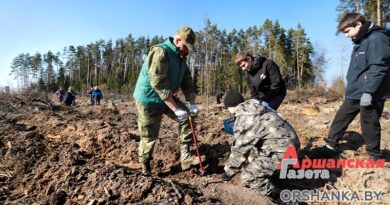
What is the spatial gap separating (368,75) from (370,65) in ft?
0.40

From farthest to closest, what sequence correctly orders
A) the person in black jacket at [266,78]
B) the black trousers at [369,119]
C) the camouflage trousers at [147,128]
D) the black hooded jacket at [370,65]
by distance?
the person in black jacket at [266,78], the camouflage trousers at [147,128], the black trousers at [369,119], the black hooded jacket at [370,65]

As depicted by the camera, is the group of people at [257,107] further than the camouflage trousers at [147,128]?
No

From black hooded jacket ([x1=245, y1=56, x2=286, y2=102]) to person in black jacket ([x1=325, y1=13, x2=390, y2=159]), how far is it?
2.97 ft

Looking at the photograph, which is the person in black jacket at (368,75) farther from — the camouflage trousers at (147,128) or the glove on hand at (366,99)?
the camouflage trousers at (147,128)

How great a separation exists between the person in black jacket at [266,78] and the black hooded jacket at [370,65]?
909 mm

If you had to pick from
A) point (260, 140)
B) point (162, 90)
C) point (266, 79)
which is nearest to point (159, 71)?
point (162, 90)

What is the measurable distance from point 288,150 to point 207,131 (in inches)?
103

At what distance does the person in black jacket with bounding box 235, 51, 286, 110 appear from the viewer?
4.67m

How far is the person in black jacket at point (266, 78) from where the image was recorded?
15.3ft

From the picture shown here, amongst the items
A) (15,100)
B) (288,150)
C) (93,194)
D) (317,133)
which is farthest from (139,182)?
(15,100)

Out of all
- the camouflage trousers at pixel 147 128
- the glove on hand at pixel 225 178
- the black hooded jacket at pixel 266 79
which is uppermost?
the black hooded jacket at pixel 266 79

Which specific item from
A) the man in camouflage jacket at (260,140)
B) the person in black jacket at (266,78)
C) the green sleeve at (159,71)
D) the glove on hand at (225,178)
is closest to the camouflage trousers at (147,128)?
the green sleeve at (159,71)

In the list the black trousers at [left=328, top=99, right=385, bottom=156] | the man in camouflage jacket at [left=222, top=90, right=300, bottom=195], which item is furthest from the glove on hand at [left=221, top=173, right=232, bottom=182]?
the black trousers at [left=328, top=99, right=385, bottom=156]

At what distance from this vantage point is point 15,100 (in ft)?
38.3
